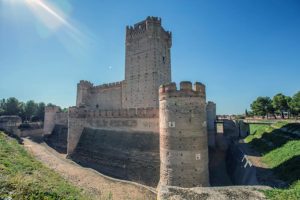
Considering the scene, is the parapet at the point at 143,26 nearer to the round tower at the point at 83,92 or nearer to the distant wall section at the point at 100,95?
the distant wall section at the point at 100,95

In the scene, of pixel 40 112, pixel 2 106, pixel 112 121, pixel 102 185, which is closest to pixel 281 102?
pixel 112 121

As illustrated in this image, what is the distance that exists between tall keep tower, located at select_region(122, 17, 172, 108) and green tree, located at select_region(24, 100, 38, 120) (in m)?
39.2

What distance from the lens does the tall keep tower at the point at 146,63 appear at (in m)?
26.2

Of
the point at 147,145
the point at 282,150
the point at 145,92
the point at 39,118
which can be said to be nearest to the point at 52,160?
the point at 147,145

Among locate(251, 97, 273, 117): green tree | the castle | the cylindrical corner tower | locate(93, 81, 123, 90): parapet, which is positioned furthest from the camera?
locate(251, 97, 273, 117): green tree

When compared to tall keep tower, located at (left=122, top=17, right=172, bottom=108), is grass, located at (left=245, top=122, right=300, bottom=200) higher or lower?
lower

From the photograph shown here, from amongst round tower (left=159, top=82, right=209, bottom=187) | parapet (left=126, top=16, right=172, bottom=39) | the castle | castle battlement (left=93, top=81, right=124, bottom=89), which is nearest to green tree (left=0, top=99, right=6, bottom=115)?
Answer: the castle

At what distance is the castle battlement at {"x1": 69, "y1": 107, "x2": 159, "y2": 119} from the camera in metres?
17.5

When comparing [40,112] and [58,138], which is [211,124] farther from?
[40,112]

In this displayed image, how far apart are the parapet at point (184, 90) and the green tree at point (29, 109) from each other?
54.0 metres

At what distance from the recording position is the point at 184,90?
42.6 feet

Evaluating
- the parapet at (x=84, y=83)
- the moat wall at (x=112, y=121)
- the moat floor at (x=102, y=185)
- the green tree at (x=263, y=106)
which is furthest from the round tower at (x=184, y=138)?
the green tree at (x=263, y=106)

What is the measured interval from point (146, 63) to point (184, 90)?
14889 mm

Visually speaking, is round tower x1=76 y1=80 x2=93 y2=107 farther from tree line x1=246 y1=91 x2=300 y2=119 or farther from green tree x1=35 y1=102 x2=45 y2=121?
tree line x1=246 y1=91 x2=300 y2=119
